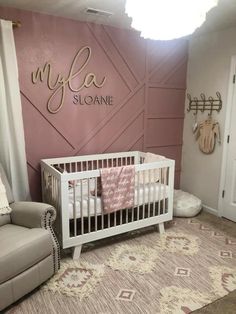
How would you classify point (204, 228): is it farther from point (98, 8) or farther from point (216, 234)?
point (98, 8)

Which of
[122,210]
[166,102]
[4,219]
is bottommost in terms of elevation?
[122,210]

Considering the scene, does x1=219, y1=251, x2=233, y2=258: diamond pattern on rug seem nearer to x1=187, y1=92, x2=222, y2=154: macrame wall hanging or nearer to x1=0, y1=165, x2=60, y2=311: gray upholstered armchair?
x1=187, y1=92, x2=222, y2=154: macrame wall hanging

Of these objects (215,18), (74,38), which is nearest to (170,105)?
(215,18)

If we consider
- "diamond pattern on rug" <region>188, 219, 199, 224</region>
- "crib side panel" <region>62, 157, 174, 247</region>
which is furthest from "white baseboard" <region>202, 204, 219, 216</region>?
"crib side panel" <region>62, 157, 174, 247</region>

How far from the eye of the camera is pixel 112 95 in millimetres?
3299

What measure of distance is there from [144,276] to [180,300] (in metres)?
0.37

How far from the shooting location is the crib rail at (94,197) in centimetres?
242

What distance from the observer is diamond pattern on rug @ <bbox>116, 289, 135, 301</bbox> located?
2.01 meters

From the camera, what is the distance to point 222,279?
222 cm

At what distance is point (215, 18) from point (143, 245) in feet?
7.97

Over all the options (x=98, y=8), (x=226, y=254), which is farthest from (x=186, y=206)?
(x=98, y=8)

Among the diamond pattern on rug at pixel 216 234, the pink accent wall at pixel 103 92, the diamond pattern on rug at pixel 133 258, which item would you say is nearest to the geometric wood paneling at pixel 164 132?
the pink accent wall at pixel 103 92

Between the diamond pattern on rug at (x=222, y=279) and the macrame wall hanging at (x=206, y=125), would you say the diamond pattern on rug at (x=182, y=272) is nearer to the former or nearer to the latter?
the diamond pattern on rug at (x=222, y=279)

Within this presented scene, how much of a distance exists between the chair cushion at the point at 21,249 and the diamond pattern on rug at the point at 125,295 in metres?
0.62
